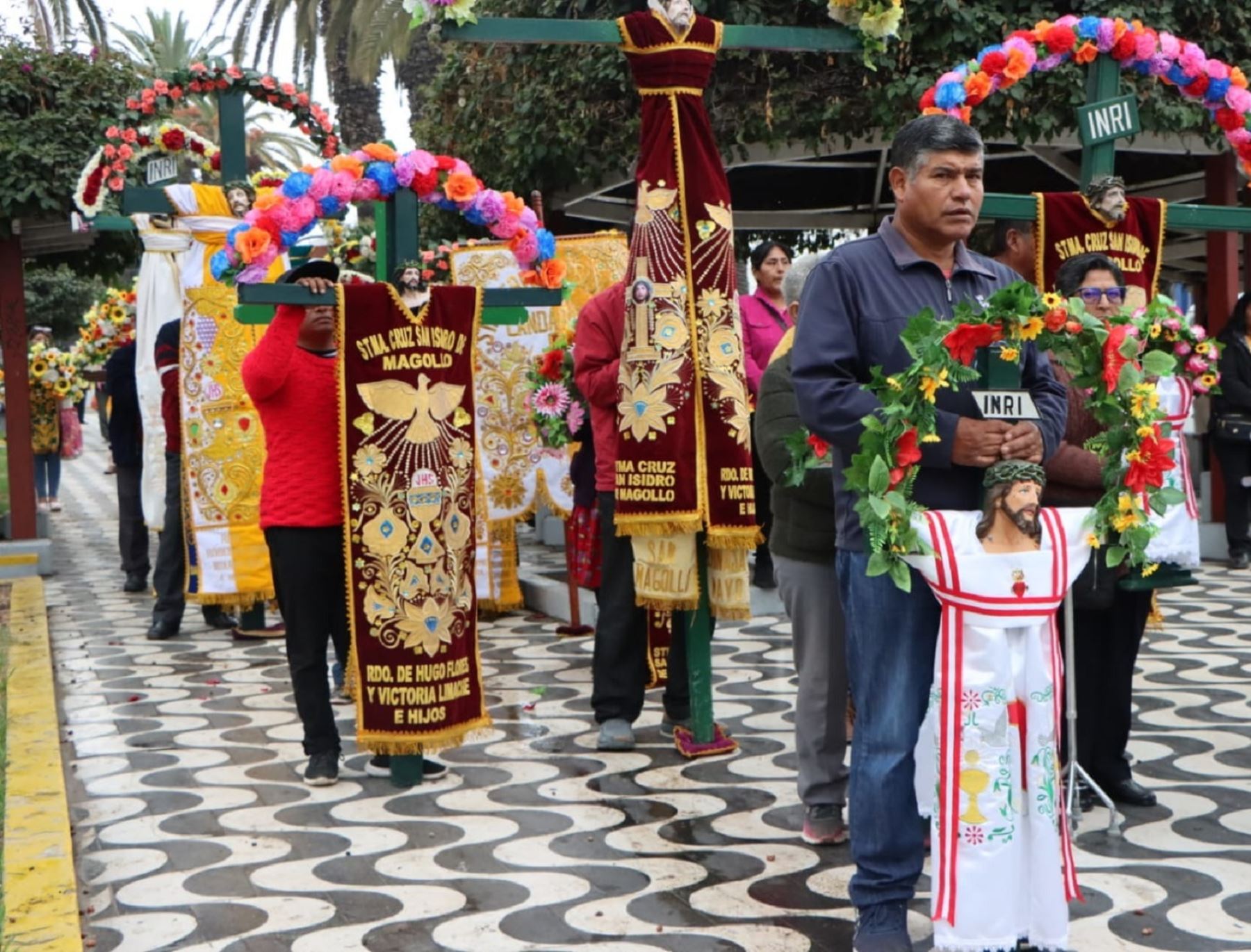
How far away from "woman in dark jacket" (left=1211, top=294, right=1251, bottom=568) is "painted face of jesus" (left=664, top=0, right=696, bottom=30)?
616 centimetres

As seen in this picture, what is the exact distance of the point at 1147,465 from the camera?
3.83 metres

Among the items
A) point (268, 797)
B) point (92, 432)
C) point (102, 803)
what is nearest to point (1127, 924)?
point (268, 797)

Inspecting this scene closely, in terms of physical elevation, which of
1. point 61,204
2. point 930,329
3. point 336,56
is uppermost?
point 336,56

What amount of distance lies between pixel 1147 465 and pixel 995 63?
3192 millimetres

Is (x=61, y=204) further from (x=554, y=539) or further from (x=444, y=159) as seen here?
(x=444, y=159)

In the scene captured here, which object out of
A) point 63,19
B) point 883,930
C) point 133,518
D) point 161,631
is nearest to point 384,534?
point 883,930

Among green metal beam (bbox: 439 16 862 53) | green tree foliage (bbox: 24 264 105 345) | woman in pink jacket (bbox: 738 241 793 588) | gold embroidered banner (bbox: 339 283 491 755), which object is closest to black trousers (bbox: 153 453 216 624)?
woman in pink jacket (bbox: 738 241 793 588)

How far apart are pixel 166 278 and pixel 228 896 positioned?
5.70m

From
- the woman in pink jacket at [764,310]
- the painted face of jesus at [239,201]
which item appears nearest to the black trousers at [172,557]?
the painted face of jesus at [239,201]

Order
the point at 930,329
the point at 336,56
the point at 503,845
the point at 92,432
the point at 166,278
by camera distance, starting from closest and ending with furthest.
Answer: the point at 930,329 → the point at 503,845 → the point at 166,278 → the point at 336,56 → the point at 92,432

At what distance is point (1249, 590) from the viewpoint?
999cm

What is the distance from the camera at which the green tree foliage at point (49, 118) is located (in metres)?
12.0

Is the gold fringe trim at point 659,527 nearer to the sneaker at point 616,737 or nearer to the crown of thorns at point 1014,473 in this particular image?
the sneaker at point 616,737

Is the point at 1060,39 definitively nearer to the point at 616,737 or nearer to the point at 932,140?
the point at 932,140
